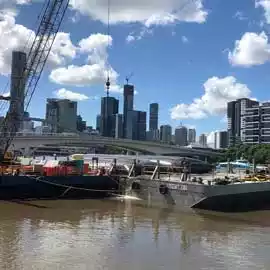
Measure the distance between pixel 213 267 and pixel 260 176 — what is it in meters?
26.1

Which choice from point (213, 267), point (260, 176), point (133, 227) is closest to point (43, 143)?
point (260, 176)

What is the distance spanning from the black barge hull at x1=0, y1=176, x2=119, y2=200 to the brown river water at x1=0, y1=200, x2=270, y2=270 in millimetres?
3955

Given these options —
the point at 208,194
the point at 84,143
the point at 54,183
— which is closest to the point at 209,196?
the point at 208,194

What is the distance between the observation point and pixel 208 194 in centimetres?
3588

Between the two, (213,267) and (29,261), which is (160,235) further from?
(29,261)

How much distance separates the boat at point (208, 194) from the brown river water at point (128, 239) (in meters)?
2.13

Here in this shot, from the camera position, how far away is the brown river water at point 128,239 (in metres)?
18.9

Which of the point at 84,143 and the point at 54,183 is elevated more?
the point at 84,143

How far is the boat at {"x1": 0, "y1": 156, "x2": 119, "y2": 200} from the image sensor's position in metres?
40.7

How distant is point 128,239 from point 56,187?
19.7m

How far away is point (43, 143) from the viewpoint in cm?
14862

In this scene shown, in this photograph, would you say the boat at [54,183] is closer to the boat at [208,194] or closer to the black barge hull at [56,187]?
the black barge hull at [56,187]

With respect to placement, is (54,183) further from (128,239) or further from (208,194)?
(128,239)

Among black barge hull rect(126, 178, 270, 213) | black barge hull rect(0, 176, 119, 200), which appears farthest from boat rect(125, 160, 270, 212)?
black barge hull rect(0, 176, 119, 200)
